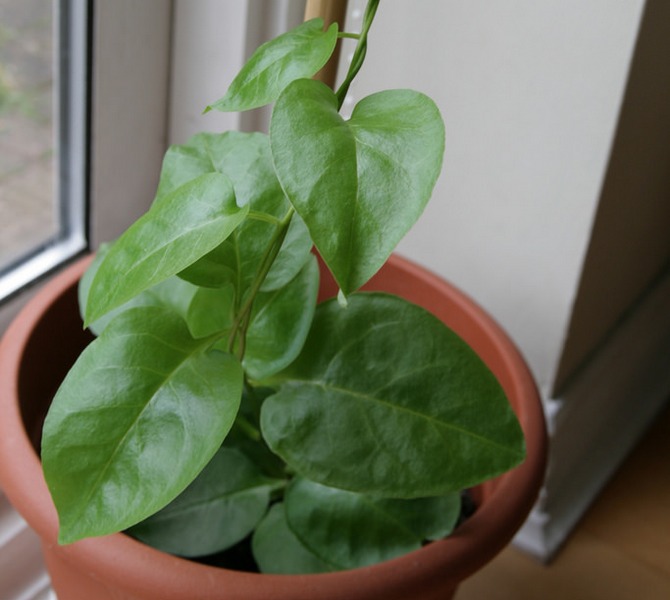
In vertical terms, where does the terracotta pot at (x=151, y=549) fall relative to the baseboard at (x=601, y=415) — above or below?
above

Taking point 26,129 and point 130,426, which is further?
point 26,129

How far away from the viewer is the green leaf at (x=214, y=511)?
1.81ft

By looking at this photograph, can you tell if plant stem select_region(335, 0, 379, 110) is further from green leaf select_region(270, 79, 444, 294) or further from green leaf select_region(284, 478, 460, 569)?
green leaf select_region(284, 478, 460, 569)

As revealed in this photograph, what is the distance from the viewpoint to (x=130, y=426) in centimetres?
44

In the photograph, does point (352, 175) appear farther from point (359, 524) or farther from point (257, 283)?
point (359, 524)

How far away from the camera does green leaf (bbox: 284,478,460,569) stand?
538mm

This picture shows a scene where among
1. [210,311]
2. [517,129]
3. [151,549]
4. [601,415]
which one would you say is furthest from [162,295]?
[601,415]

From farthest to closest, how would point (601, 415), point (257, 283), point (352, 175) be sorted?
point (601, 415)
point (257, 283)
point (352, 175)

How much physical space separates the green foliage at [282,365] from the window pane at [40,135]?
0.63 feet

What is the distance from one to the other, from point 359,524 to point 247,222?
0.19 meters

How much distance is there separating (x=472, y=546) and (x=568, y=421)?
0.44 metres

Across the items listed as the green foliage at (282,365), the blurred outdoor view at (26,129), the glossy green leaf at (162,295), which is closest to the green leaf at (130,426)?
the green foliage at (282,365)

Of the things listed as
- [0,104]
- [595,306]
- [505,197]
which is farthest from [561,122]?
[0,104]

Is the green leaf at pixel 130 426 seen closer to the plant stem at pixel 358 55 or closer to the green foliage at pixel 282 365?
A: the green foliage at pixel 282 365
